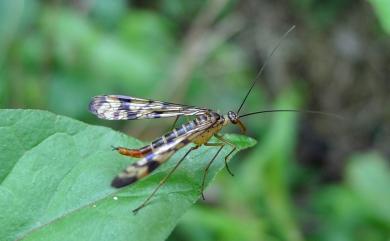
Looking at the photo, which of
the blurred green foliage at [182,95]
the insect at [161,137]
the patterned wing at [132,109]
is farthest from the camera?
the blurred green foliage at [182,95]

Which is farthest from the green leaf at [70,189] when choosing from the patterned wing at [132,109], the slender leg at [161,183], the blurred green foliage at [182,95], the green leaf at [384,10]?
the blurred green foliage at [182,95]

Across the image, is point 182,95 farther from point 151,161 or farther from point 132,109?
point 151,161

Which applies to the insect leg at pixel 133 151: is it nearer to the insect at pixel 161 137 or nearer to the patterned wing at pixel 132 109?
the insect at pixel 161 137

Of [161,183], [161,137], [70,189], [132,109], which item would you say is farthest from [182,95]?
[70,189]

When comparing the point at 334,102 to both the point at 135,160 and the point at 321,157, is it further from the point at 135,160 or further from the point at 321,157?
the point at 135,160

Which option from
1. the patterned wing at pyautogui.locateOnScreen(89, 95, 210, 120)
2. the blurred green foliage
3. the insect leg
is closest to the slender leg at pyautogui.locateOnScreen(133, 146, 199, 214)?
the insect leg

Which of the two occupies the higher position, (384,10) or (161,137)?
(384,10)
